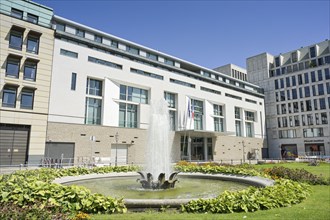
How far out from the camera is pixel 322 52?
67562 mm

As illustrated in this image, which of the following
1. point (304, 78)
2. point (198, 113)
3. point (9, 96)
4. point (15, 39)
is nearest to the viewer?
point (9, 96)

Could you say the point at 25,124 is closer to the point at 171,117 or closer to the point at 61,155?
the point at 61,155

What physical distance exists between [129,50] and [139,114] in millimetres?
12606

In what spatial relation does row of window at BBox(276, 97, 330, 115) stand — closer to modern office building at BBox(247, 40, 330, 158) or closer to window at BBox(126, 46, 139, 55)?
modern office building at BBox(247, 40, 330, 158)

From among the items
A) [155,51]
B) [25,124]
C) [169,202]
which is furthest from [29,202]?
[155,51]

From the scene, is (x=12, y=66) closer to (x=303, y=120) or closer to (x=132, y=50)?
(x=132, y=50)

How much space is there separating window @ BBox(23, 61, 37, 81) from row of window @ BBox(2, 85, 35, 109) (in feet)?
5.77

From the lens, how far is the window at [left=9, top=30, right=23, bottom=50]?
30728mm

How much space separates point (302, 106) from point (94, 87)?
60.7 metres

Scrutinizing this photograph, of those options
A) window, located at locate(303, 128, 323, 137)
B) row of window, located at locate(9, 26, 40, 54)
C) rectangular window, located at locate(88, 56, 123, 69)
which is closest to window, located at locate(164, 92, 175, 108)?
rectangular window, located at locate(88, 56, 123, 69)

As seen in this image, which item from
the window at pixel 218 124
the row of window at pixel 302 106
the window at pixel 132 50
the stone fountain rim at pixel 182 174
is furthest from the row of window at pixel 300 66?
the stone fountain rim at pixel 182 174

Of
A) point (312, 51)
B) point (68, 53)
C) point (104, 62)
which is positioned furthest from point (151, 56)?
point (312, 51)

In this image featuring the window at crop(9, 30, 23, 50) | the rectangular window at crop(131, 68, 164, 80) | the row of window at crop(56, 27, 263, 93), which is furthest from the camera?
the rectangular window at crop(131, 68, 164, 80)

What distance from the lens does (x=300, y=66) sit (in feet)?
235
